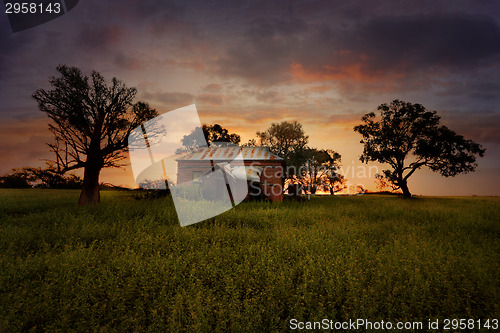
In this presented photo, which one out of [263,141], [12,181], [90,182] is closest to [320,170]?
[263,141]

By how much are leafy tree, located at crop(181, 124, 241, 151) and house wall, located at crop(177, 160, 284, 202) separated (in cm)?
1565

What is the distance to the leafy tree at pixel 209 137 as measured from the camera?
39.8 meters

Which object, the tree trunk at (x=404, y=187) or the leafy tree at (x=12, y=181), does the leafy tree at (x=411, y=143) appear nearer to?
the tree trunk at (x=404, y=187)

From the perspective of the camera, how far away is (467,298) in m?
4.29

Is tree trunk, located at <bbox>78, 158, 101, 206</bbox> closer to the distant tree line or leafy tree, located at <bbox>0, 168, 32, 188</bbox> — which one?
the distant tree line

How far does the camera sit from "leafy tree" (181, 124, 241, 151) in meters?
39.8

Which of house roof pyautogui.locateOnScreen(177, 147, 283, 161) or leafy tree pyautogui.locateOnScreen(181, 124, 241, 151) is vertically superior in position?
leafy tree pyautogui.locateOnScreen(181, 124, 241, 151)

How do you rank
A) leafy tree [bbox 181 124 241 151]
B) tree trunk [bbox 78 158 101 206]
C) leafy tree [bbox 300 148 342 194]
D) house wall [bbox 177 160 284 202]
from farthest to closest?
leafy tree [bbox 181 124 241 151], leafy tree [bbox 300 148 342 194], house wall [bbox 177 160 284 202], tree trunk [bbox 78 158 101 206]

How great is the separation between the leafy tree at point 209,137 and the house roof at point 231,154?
47.2 ft

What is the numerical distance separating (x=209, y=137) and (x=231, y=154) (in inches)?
669

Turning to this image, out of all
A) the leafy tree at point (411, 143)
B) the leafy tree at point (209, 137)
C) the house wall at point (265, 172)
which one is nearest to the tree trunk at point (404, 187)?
the leafy tree at point (411, 143)

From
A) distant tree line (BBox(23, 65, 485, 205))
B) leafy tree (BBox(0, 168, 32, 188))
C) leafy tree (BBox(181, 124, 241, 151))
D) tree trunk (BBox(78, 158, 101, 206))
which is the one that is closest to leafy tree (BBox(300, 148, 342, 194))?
distant tree line (BBox(23, 65, 485, 205))

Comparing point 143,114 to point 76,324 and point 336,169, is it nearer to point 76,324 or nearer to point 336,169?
point 76,324

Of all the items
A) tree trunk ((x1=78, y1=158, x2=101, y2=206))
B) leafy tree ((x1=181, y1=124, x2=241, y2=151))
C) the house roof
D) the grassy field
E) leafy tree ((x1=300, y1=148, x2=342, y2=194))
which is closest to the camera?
the grassy field
